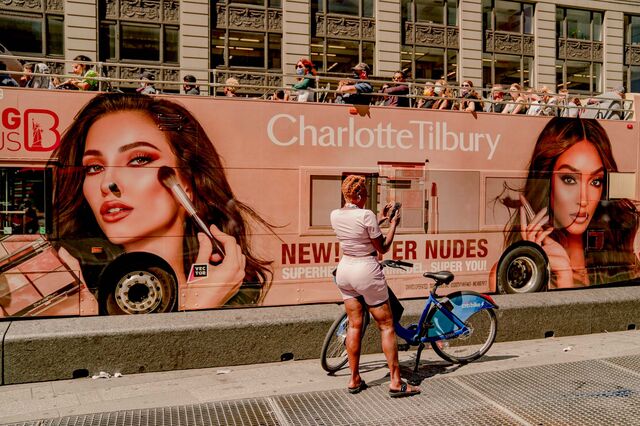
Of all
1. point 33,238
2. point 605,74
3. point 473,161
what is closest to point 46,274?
point 33,238

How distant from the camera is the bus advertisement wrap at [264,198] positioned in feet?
25.3

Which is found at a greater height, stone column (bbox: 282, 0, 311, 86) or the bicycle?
stone column (bbox: 282, 0, 311, 86)

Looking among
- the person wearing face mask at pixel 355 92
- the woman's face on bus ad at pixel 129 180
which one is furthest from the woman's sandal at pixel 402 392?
the person wearing face mask at pixel 355 92

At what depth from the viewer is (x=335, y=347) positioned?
5.75 m

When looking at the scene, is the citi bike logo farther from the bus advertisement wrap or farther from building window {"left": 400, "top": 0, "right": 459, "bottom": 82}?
building window {"left": 400, "top": 0, "right": 459, "bottom": 82}

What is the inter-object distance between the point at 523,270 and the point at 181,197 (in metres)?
5.78

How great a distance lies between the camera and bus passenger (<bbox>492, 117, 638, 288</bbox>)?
33.2ft

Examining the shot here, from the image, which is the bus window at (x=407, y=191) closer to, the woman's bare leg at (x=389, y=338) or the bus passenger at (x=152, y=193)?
the bus passenger at (x=152, y=193)

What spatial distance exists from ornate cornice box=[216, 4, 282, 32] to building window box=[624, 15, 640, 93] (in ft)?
49.5

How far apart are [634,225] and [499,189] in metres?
3.02

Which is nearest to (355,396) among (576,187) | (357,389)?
(357,389)

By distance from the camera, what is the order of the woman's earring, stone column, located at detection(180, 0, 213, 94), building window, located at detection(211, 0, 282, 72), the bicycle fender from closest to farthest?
1. the bicycle fender
2. the woman's earring
3. stone column, located at detection(180, 0, 213, 94)
4. building window, located at detection(211, 0, 282, 72)

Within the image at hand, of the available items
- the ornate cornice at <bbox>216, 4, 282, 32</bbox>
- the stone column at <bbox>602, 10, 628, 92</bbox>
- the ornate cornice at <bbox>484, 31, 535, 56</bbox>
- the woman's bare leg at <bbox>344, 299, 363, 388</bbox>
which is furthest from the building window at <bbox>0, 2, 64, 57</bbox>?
the stone column at <bbox>602, 10, 628, 92</bbox>

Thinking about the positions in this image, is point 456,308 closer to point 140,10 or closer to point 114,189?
point 114,189
